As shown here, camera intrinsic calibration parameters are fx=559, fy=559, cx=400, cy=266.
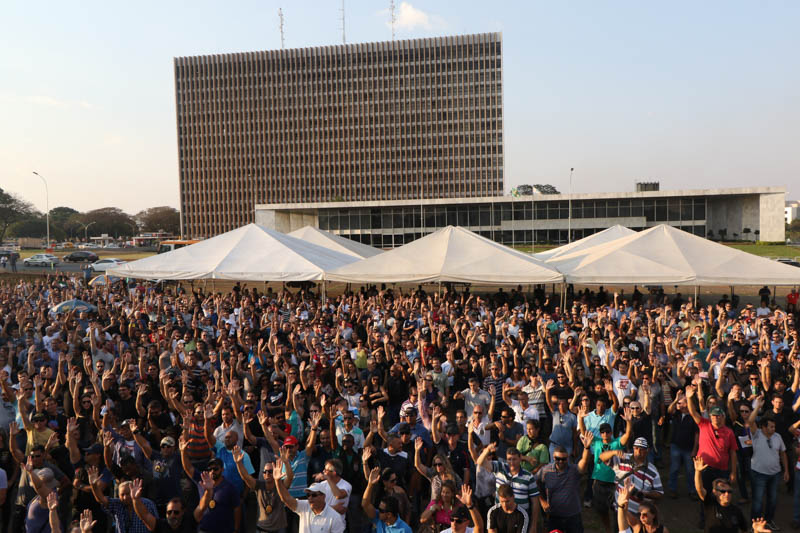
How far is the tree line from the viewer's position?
93188 mm

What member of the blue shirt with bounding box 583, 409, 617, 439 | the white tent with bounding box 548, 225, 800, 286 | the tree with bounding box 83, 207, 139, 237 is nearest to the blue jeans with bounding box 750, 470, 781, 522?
the blue shirt with bounding box 583, 409, 617, 439

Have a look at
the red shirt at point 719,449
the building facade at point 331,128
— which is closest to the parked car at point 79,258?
the building facade at point 331,128

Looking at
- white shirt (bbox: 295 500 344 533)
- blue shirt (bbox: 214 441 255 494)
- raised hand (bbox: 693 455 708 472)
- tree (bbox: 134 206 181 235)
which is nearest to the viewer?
white shirt (bbox: 295 500 344 533)

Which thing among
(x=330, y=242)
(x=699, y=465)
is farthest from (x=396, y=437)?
(x=330, y=242)

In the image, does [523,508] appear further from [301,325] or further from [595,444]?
[301,325]

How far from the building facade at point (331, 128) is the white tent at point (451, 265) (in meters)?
87.0

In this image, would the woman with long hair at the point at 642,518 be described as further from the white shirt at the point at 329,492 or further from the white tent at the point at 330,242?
the white tent at the point at 330,242

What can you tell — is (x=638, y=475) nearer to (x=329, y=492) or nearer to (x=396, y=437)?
(x=396, y=437)

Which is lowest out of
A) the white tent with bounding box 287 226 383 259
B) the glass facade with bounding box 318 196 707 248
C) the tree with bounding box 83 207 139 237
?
the white tent with bounding box 287 226 383 259

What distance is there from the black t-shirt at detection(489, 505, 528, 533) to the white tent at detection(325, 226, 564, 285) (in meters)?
11.3

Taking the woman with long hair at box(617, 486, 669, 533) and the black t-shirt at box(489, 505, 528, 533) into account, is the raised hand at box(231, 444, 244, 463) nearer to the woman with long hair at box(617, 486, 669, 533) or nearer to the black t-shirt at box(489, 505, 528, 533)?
the black t-shirt at box(489, 505, 528, 533)

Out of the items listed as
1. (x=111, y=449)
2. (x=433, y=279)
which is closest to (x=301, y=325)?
(x=433, y=279)

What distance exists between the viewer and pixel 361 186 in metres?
107

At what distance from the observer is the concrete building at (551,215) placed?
53778 mm
